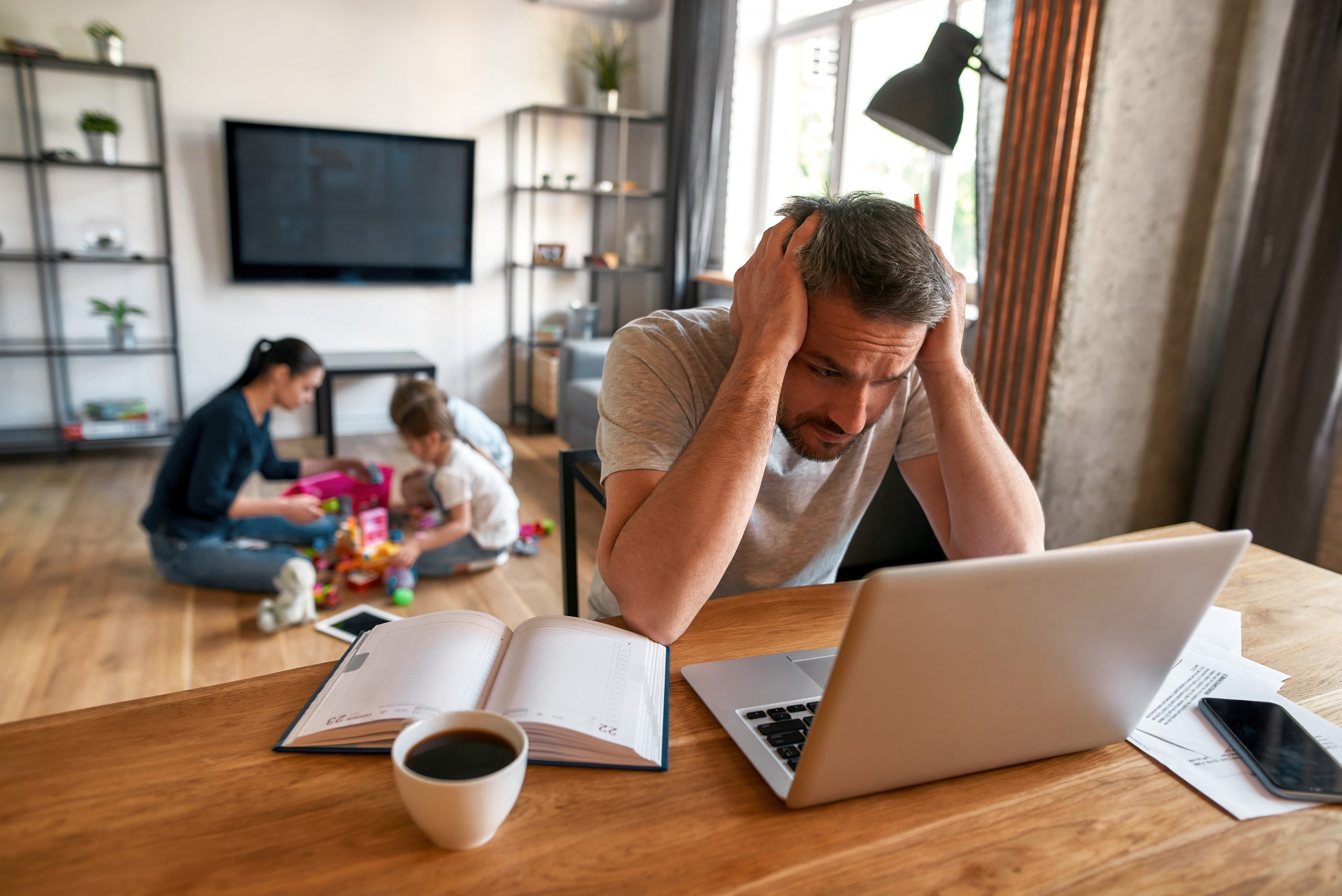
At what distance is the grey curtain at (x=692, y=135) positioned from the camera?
447 cm

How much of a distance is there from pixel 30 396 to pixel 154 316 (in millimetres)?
645

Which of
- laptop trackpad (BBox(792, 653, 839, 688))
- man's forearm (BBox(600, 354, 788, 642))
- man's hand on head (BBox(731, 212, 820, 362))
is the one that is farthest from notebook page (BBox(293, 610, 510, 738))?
man's hand on head (BBox(731, 212, 820, 362))

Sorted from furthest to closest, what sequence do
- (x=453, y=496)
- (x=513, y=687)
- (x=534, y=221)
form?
(x=534, y=221) < (x=453, y=496) < (x=513, y=687)

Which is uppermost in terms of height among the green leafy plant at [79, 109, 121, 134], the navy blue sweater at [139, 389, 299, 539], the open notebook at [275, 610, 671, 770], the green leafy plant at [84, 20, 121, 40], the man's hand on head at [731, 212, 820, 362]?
the green leafy plant at [84, 20, 121, 40]

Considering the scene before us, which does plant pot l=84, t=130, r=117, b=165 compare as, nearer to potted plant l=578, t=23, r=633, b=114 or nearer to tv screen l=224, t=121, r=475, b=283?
tv screen l=224, t=121, r=475, b=283

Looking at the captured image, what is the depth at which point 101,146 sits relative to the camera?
3768 millimetres

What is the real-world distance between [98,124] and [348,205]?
3.52ft

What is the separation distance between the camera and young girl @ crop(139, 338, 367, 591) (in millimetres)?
2557

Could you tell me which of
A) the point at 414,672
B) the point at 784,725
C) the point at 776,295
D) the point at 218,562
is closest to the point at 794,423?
the point at 776,295

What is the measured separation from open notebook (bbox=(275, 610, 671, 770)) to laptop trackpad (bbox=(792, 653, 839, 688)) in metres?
0.14

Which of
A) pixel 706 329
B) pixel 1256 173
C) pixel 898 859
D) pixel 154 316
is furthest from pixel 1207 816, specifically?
pixel 154 316

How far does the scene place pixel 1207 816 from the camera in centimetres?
69

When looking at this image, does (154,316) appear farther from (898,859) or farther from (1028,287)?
(898,859)

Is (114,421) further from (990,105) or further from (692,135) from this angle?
(990,105)
